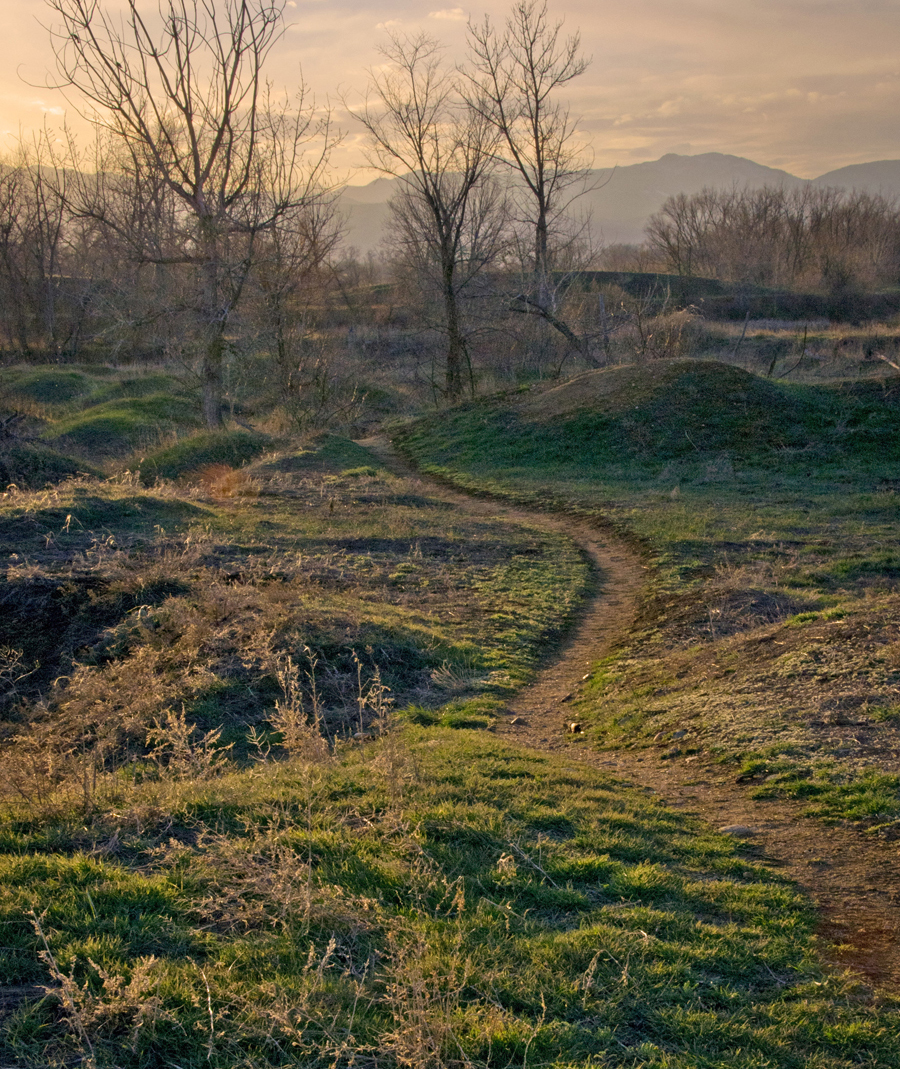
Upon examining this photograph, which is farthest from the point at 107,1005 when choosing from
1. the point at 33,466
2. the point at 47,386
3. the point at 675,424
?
the point at 47,386

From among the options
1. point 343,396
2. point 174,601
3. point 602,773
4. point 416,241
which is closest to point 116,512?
point 174,601

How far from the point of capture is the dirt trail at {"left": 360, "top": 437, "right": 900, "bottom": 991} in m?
3.56

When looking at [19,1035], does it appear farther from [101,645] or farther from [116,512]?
[116,512]

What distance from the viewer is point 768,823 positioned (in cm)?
Answer: 478

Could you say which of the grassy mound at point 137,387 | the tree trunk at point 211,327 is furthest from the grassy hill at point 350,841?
the grassy mound at point 137,387

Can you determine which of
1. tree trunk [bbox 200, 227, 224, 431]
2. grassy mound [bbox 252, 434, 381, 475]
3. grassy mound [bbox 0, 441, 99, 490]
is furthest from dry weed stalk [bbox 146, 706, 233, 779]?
tree trunk [bbox 200, 227, 224, 431]

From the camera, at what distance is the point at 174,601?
784 cm

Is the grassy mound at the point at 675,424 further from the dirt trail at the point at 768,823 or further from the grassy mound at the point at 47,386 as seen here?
the grassy mound at the point at 47,386

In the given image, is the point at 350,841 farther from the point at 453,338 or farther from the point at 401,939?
the point at 453,338

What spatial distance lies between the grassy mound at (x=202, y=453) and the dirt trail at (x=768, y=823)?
A: 1337cm

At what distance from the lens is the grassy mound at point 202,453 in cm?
1968

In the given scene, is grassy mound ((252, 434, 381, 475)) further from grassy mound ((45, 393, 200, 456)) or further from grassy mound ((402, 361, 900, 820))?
grassy mound ((45, 393, 200, 456))

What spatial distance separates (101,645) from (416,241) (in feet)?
87.8

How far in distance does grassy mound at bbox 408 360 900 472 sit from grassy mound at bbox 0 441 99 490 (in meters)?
9.64
